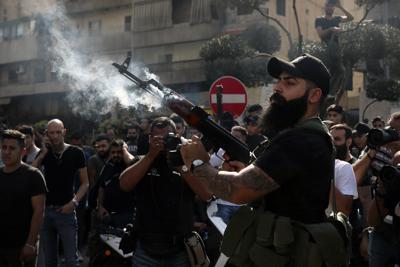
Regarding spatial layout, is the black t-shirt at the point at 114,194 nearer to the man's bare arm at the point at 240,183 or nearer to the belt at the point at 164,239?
the belt at the point at 164,239

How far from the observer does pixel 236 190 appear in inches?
125

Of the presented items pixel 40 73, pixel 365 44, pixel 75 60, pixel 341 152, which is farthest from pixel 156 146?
pixel 40 73

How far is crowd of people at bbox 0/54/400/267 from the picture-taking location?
10.4 feet

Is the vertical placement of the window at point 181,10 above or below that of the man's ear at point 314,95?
above

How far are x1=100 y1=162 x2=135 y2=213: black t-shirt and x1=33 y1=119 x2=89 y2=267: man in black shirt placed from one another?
1.13 feet

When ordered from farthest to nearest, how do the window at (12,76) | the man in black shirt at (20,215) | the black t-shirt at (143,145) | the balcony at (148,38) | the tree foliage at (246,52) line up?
the window at (12,76), the balcony at (148,38), the tree foliage at (246,52), the black t-shirt at (143,145), the man in black shirt at (20,215)

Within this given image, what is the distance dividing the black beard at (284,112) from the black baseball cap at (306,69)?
99 millimetres

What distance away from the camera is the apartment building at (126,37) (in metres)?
30.4

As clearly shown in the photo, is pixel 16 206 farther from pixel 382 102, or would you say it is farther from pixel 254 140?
pixel 382 102

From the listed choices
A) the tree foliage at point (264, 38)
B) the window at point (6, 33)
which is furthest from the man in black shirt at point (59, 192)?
the window at point (6, 33)

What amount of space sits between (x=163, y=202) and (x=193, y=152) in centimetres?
157

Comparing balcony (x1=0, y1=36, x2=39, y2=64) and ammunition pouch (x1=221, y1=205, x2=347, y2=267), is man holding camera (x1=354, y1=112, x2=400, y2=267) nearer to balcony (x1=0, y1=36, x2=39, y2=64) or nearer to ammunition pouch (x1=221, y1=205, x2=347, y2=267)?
ammunition pouch (x1=221, y1=205, x2=347, y2=267)

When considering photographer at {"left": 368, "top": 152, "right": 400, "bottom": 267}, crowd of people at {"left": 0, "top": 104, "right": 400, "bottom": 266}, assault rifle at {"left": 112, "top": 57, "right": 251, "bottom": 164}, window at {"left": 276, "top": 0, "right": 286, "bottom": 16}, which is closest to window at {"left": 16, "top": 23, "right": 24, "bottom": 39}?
window at {"left": 276, "top": 0, "right": 286, "bottom": 16}

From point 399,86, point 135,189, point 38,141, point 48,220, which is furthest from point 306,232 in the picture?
point 399,86
